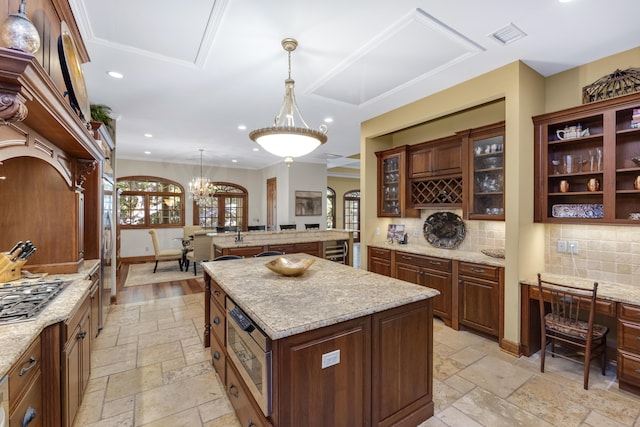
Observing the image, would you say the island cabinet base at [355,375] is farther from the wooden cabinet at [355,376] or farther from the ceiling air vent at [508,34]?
the ceiling air vent at [508,34]

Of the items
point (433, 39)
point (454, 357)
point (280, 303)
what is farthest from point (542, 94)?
point (280, 303)

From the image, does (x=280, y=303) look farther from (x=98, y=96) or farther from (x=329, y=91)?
(x=98, y=96)

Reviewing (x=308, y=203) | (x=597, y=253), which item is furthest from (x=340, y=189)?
(x=597, y=253)

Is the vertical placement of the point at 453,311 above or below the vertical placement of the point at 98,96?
below

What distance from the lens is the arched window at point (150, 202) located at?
813cm

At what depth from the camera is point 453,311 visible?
3531 mm

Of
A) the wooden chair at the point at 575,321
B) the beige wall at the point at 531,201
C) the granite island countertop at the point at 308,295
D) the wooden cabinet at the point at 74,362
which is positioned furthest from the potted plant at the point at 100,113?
the wooden chair at the point at 575,321

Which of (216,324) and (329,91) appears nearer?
(216,324)

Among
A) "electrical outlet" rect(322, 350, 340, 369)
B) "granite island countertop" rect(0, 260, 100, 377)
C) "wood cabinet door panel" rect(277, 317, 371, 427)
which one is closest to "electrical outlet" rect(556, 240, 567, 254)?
"wood cabinet door panel" rect(277, 317, 371, 427)

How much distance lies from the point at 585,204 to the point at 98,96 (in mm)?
5788

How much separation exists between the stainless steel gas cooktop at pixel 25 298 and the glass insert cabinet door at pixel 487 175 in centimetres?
402

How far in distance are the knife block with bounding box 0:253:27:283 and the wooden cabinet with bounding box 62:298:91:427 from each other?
525mm

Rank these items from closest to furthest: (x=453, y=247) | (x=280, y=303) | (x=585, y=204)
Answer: (x=280, y=303) < (x=585, y=204) < (x=453, y=247)

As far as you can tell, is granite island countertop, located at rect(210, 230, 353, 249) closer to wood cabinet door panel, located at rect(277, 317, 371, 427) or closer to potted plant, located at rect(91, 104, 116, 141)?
potted plant, located at rect(91, 104, 116, 141)
